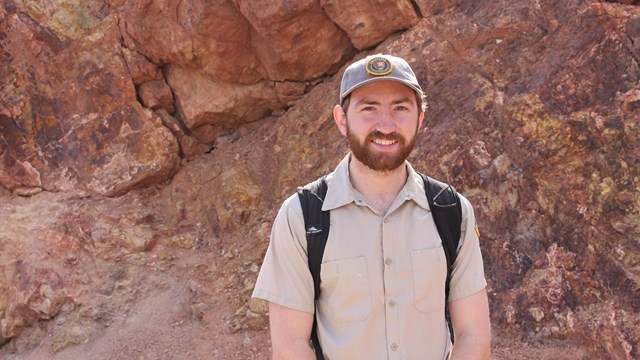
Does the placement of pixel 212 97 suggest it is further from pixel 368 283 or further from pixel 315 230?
pixel 368 283

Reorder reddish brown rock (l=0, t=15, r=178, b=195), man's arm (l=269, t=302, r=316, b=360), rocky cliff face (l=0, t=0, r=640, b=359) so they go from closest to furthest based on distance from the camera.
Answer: man's arm (l=269, t=302, r=316, b=360) < rocky cliff face (l=0, t=0, r=640, b=359) < reddish brown rock (l=0, t=15, r=178, b=195)

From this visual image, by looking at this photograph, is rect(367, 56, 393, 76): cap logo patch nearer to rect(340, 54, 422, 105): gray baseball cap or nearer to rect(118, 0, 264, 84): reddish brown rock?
rect(340, 54, 422, 105): gray baseball cap

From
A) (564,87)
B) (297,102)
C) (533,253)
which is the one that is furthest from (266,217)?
(564,87)

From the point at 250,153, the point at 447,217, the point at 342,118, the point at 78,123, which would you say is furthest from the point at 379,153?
the point at 78,123

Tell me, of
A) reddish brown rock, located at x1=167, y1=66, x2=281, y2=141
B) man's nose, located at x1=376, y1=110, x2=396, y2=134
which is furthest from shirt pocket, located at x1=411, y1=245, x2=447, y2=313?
reddish brown rock, located at x1=167, y1=66, x2=281, y2=141

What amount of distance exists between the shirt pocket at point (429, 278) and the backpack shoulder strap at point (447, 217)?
0.05 m

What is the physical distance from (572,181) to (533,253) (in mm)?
820

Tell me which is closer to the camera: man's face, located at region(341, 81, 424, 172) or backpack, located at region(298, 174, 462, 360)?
backpack, located at region(298, 174, 462, 360)

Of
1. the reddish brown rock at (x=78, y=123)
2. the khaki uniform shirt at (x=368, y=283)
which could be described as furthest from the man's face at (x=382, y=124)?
the reddish brown rock at (x=78, y=123)

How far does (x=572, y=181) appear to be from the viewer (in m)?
6.02

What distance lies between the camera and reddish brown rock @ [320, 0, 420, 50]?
24.9 feet

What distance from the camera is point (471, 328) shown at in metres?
2.46

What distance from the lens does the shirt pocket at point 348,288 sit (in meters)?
2.36

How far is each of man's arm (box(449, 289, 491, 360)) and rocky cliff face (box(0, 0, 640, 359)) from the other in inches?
127
